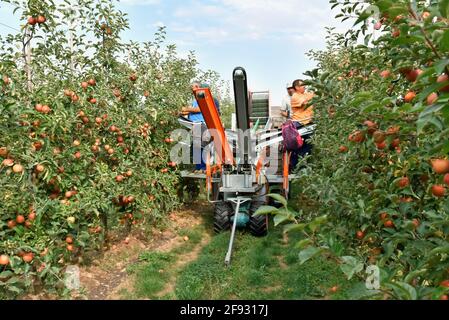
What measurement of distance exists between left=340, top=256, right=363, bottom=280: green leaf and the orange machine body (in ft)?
14.0

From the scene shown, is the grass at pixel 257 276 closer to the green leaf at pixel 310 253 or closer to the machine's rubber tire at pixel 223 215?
the machine's rubber tire at pixel 223 215

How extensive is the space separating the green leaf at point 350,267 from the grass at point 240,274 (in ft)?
8.99

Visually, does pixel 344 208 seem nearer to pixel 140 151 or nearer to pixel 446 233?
pixel 446 233

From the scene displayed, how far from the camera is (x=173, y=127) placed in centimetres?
720

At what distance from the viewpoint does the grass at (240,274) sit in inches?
166

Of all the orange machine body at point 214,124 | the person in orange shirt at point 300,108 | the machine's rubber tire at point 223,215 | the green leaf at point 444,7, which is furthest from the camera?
the person in orange shirt at point 300,108

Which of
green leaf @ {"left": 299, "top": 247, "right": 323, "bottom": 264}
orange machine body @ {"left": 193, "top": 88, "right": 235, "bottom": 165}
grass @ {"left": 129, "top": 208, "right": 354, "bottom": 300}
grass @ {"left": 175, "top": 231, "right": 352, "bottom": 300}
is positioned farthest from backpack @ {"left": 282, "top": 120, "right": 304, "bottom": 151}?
green leaf @ {"left": 299, "top": 247, "right": 323, "bottom": 264}

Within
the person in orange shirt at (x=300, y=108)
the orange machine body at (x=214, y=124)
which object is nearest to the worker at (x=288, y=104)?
the person in orange shirt at (x=300, y=108)

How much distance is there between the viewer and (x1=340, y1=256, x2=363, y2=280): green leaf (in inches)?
45.4

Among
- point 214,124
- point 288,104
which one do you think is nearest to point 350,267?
point 214,124

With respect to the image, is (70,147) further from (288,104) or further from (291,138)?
(288,104)
